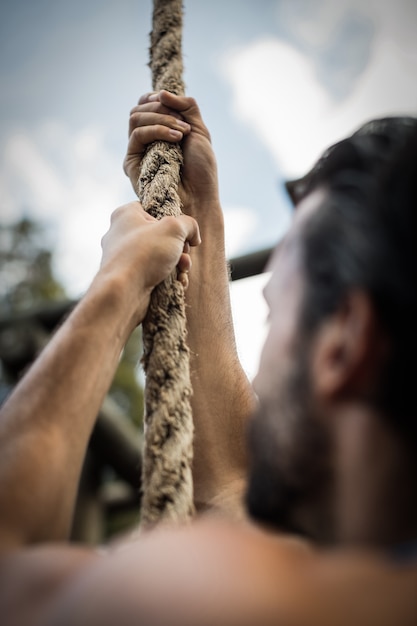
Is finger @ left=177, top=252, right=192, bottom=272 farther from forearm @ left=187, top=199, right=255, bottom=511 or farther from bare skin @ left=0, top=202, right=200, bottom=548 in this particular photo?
forearm @ left=187, top=199, right=255, bottom=511

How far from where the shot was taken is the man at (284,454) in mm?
538

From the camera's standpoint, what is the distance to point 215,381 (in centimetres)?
131

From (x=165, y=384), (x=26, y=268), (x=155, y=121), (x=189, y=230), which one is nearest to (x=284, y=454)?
(x=165, y=384)

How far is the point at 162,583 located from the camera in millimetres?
545

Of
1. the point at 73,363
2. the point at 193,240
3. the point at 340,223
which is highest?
the point at 193,240

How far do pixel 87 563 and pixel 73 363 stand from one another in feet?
1.08

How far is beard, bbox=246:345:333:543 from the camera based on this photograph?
0.69 m

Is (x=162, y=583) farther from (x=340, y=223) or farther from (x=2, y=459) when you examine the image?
(x=340, y=223)

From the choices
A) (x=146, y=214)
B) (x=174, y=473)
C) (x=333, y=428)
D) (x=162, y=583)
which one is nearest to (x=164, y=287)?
(x=146, y=214)

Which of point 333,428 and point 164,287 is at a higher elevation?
point 164,287

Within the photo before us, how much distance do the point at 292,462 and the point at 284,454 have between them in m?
0.02

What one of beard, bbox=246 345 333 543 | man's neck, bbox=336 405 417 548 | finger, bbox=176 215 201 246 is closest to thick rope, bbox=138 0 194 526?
finger, bbox=176 215 201 246

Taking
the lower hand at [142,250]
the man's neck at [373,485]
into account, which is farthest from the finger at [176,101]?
the man's neck at [373,485]

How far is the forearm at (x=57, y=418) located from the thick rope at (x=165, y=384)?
0.28ft
